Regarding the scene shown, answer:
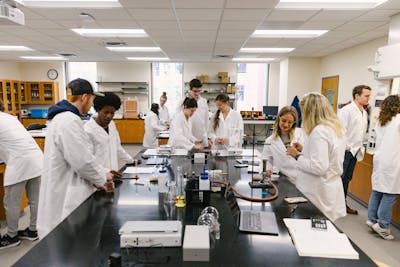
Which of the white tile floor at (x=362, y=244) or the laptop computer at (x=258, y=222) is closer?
the laptop computer at (x=258, y=222)

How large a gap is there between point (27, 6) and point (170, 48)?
10.4 feet

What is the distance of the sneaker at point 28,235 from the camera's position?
112 inches

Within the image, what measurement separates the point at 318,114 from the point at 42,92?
9.15 m

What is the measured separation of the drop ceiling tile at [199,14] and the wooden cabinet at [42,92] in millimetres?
6758

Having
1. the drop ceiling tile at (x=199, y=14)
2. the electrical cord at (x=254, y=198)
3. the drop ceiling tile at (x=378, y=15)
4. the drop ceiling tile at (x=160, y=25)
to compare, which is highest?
the drop ceiling tile at (x=378, y=15)

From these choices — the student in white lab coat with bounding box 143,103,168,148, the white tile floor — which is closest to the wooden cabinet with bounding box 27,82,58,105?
the student in white lab coat with bounding box 143,103,168,148

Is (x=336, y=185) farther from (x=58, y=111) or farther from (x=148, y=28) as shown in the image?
(x=148, y=28)

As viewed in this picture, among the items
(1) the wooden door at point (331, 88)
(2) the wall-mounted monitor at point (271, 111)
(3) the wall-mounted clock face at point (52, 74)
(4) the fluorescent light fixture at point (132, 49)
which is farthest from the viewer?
(3) the wall-mounted clock face at point (52, 74)

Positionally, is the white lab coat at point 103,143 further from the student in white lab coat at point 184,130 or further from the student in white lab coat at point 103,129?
Answer: the student in white lab coat at point 184,130

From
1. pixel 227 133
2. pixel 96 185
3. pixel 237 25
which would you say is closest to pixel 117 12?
pixel 237 25

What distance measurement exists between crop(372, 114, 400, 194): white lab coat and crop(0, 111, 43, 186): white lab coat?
11.5ft

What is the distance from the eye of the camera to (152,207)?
1.59 metres

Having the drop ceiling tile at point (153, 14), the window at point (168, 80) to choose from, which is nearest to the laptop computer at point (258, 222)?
the drop ceiling tile at point (153, 14)

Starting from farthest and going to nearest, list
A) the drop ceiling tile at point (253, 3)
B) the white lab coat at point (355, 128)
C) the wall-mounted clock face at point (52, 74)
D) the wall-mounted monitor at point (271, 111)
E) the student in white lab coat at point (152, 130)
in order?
the wall-mounted clock face at point (52, 74), the wall-mounted monitor at point (271, 111), the student in white lab coat at point (152, 130), the white lab coat at point (355, 128), the drop ceiling tile at point (253, 3)
